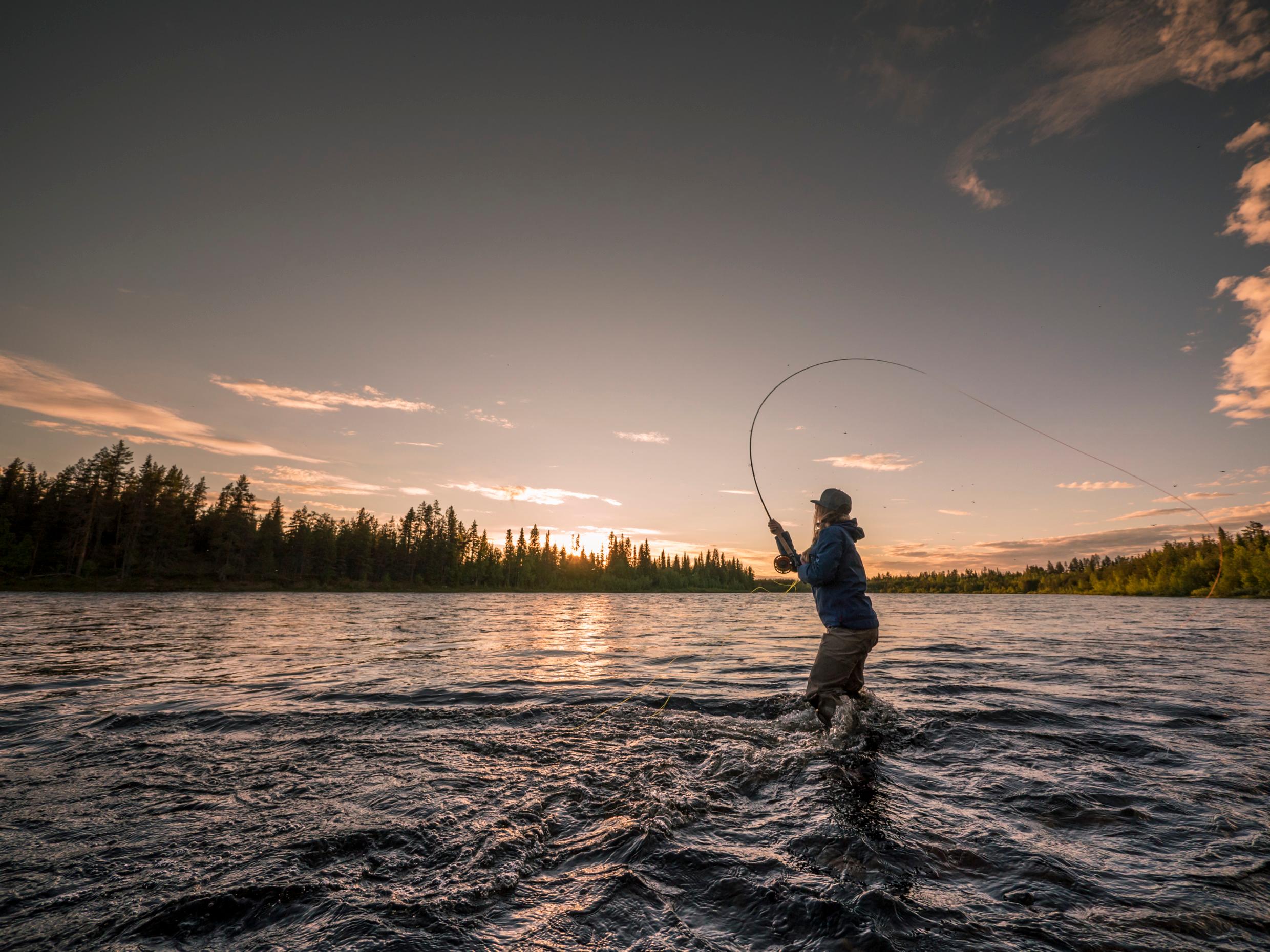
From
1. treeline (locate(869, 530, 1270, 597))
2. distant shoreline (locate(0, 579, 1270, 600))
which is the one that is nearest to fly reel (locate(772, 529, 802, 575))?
distant shoreline (locate(0, 579, 1270, 600))

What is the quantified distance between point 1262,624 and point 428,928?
151ft

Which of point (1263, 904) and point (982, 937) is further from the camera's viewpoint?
point (1263, 904)

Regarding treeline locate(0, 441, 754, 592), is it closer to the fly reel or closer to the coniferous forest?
the coniferous forest

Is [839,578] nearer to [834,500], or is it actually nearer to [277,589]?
[834,500]

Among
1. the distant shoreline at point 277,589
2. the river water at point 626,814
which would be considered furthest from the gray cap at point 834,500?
the distant shoreline at point 277,589

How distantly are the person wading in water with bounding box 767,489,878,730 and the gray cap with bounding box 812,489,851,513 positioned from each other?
2 centimetres

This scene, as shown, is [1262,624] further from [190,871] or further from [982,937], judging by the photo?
[190,871]

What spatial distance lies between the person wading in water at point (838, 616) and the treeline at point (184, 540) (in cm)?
9430

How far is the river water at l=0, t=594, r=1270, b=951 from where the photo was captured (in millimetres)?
3582

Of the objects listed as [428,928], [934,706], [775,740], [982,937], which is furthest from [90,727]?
[934,706]

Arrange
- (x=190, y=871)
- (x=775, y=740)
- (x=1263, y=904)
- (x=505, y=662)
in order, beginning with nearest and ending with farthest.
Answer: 1. (x=1263, y=904)
2. (x=190, y=871)
3. (x=775, y=740)
4. (x=505, y=662)

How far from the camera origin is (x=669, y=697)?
442 inches

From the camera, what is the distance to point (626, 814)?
209 inches

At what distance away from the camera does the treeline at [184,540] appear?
3000 inches
